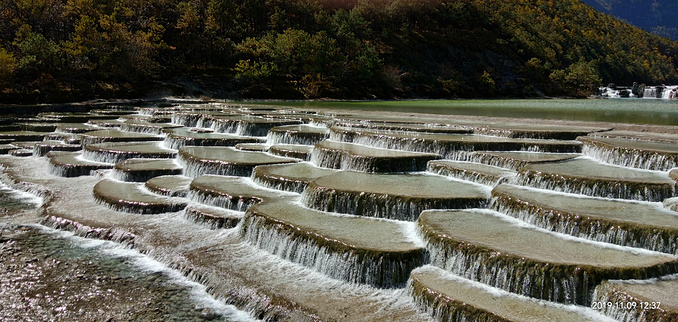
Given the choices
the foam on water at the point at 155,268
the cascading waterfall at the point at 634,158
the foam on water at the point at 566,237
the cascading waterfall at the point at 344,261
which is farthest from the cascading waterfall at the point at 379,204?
the cascading waterfall at the point at 634,158

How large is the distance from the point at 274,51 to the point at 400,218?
4813 centimetres

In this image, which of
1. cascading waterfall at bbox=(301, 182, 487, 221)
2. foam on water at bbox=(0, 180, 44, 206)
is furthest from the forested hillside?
cascading waterfall at bbox=(301, 182, 487, 221)

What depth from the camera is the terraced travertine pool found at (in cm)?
819

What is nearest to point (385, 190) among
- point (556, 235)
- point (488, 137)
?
point (556, 235)

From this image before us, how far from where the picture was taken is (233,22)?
63.8 m

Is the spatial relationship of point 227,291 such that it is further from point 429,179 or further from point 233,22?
point 233,22

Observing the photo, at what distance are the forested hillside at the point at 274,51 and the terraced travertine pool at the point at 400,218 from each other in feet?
90.1

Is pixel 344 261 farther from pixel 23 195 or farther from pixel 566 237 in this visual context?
pixel 23 195

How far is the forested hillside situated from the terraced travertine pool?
90.1ft

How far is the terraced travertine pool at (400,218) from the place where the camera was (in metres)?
8.19

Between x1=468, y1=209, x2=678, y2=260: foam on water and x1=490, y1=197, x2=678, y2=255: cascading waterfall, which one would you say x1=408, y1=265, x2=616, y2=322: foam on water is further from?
x1=490, y1=197, x2=678, y2=255: cascading waterfall

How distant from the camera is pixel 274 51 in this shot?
188 ft

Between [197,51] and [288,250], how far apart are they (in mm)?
50458

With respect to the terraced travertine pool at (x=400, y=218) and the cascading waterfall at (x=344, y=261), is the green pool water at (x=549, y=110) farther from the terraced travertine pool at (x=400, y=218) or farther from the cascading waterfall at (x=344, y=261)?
the cascading waterfall at (x=344, y=261)
